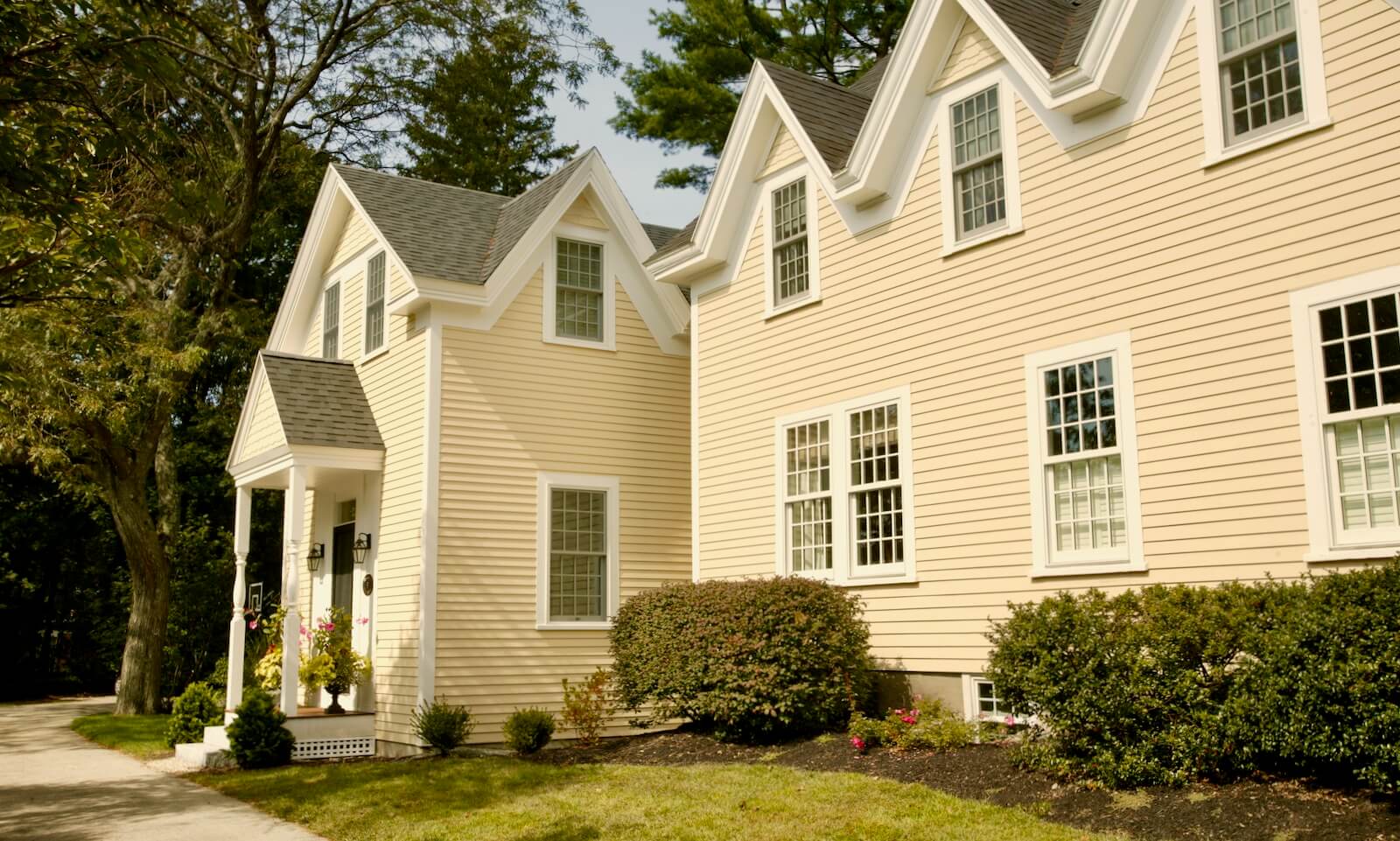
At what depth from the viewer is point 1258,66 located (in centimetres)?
995

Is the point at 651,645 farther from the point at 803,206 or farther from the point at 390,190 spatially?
the point at 390,190

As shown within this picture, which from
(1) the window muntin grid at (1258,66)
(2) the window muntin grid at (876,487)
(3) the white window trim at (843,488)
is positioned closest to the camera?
(1) the window muntin grid at (1258,66)

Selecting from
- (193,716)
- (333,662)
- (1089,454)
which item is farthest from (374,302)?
(1089,454)

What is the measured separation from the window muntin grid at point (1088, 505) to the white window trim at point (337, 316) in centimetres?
1231

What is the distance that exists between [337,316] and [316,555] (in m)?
3.94

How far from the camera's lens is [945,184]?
12.8 m

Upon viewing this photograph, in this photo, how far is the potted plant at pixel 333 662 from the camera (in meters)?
16.0

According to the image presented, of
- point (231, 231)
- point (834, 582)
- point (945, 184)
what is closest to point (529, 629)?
point (834, 582)

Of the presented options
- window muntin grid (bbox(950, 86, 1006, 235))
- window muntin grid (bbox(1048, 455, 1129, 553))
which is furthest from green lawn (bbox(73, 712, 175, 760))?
window muntin grid (bbox(950, 86, 1006, 235))

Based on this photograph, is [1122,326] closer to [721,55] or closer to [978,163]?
[978,163]

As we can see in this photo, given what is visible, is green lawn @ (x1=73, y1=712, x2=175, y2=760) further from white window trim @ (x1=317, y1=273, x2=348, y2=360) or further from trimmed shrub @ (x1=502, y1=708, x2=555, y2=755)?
white window trim @ (x1=317, y1=273, x2=348, y2=360)

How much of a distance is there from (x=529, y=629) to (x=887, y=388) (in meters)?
6.27

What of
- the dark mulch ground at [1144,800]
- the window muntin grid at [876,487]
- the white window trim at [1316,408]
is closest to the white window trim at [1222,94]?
the white window trim at [1316,408]

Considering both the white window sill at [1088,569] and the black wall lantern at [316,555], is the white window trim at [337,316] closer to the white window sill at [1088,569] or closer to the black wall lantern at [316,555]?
the black wall lantern at [316,555]
